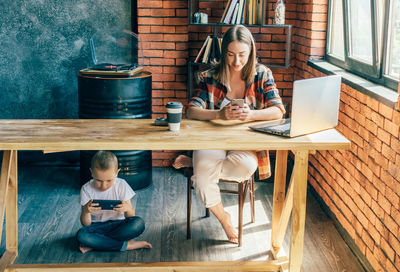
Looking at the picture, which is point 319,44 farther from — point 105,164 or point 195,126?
point 105,164

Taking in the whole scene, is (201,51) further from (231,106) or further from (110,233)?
(110,233)

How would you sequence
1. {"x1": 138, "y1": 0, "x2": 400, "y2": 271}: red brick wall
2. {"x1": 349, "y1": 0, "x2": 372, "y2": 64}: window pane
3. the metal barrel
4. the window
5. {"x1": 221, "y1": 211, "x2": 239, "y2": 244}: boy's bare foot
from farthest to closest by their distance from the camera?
1. the metal barrel
2. {"x1": 349, "y1": 0, "x2": 372, "y2": 64}: window pane
3. {"x1": 221, "y1": 211, "x2": 239, "y2": 244}: boy's bare foot
4. the window
5. {"x1": 138, "y1": 0, "x2": 400, "y2": 271}: red brick wall

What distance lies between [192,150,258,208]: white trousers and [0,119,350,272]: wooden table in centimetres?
19

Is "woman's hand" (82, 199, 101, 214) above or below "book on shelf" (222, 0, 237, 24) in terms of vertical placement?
below

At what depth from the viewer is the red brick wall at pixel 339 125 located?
254 centimetres

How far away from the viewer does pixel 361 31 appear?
130 inches

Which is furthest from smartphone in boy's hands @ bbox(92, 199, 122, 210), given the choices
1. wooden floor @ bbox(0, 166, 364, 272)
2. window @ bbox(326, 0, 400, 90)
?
window @ bbox(326, 0, 400, 90)

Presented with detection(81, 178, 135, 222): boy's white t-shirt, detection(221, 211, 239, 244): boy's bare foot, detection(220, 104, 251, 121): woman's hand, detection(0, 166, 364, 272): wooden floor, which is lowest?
detection(0, 166, 364, 272): wooden floor

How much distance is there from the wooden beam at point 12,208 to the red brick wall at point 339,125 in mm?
1808

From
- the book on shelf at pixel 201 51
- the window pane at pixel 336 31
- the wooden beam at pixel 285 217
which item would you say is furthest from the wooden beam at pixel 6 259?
the window pane at pixel 336 31

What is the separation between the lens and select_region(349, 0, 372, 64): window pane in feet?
10.3

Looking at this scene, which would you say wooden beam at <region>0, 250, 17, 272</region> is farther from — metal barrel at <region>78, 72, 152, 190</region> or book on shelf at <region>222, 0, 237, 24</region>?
book on shelf at <region>222, 0, 237, 24</region>

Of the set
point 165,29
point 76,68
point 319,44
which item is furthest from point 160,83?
point 319,44

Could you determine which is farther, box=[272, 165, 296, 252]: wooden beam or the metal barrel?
the metal barrel
